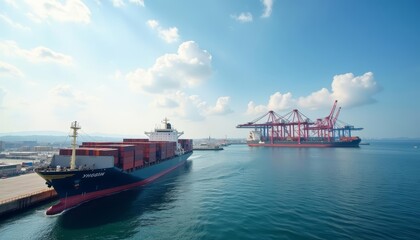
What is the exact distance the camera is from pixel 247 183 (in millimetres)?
36656

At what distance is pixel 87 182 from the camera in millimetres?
25578

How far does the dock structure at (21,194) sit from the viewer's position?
22.8 meters

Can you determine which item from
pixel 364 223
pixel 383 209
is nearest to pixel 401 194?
pixel 383 209

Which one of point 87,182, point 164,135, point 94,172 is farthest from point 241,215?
point 164,135

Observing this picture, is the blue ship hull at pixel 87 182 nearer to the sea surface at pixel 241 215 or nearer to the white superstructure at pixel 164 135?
the sea surface at pixel 241 215

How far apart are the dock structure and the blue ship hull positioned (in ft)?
13.7

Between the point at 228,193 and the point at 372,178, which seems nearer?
the point at 228,193

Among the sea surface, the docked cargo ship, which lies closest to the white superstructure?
the docked cargo ship

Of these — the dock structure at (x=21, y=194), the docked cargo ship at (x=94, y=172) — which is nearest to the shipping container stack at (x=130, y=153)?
the docked cargo ship at (x=94, y=172)

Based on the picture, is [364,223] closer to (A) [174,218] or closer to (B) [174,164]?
(A) [174,218]

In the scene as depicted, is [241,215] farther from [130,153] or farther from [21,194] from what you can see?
[21,194]

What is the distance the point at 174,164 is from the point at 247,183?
928 inches

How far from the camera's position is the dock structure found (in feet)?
74.7

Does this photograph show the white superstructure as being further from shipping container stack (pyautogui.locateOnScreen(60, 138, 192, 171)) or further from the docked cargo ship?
the docked cargo ship
